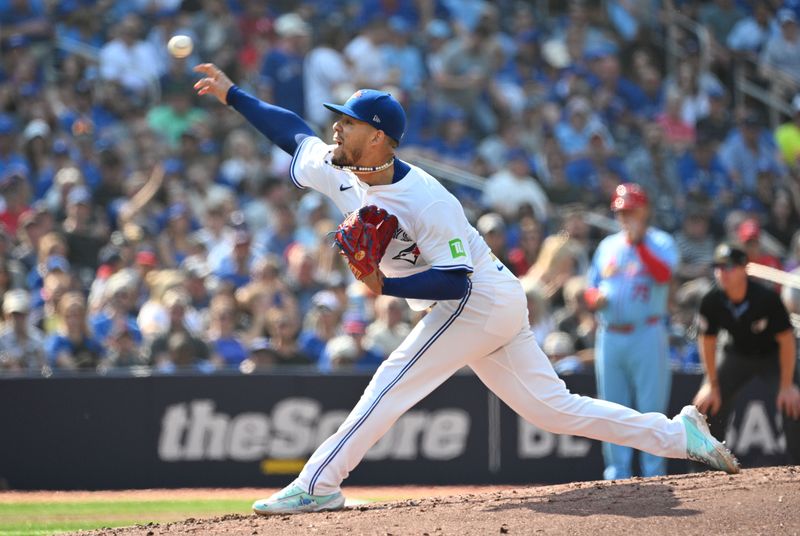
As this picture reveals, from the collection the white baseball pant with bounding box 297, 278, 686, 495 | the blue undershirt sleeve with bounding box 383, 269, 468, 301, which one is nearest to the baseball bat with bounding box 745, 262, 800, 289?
the white baseball pant with bounding box 297, 278, 686, 495

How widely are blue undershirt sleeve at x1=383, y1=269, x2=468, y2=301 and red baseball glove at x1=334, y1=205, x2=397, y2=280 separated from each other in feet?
0.46

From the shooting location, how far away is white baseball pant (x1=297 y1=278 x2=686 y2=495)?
6207 mm

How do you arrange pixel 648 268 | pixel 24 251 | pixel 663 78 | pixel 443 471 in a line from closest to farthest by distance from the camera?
pixel 648 268
pixel 443 471
pixel 24 251
pixel 663 78

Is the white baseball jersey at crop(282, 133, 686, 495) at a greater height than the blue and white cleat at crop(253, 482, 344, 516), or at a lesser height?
greater

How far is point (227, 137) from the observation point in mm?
14781

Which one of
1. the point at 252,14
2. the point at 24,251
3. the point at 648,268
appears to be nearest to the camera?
the point at 648,268

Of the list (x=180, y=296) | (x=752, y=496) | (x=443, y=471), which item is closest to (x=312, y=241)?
(x=180, y=296)

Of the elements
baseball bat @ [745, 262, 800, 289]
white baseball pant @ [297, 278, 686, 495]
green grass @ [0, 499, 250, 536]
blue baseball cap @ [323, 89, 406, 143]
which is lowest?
green grass @ [0, 499, 250, 536]

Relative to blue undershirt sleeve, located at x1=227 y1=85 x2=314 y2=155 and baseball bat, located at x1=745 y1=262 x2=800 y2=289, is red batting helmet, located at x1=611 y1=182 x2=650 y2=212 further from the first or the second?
blue undershirt sleeve, located at x1=227 y1=85 x2=314 y2=155

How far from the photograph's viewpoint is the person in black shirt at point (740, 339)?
8.39 meters

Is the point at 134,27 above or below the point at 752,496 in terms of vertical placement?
above

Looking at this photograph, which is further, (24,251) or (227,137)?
(227,137)

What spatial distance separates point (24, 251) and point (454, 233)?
24.5 feet

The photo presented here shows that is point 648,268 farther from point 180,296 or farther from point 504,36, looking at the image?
point 504,36
